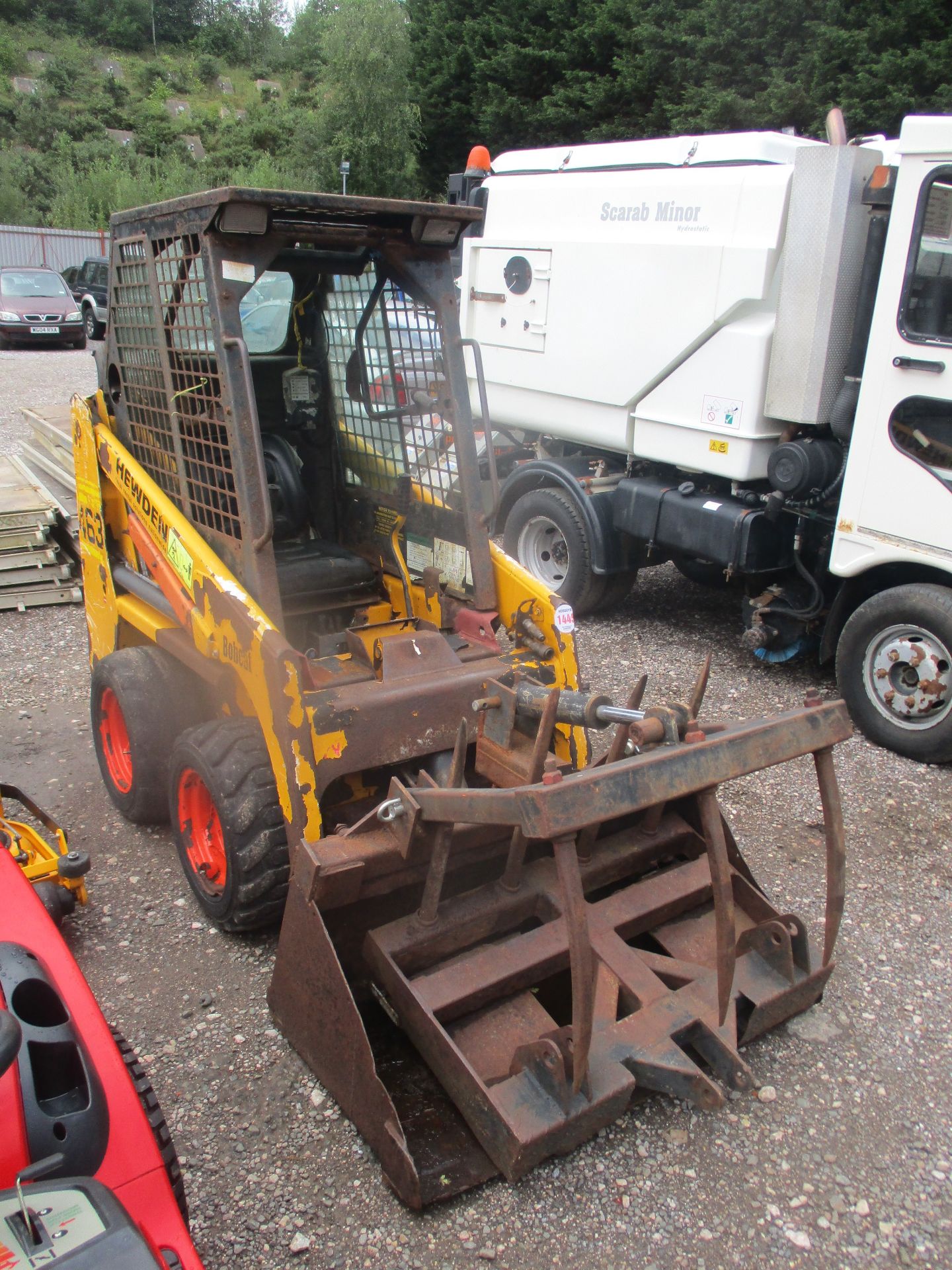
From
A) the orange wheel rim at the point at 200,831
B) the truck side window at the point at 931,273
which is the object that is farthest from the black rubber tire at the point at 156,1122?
the truck side window at the point at 931,273

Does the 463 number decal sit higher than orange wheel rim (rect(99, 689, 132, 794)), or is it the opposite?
the 463 number decal

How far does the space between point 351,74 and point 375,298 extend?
32.9 m

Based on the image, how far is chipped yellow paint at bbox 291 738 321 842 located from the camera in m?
2.93

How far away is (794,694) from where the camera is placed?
220 inches

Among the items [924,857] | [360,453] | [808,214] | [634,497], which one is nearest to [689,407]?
[634,497]

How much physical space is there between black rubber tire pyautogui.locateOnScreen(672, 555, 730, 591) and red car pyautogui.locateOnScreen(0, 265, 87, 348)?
16.2 metres

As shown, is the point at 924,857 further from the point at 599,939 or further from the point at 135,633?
the point at 135,633

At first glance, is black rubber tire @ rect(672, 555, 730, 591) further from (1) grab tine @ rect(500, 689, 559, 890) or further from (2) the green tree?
(2) the green tree

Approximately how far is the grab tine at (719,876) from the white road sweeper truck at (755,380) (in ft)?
7.20

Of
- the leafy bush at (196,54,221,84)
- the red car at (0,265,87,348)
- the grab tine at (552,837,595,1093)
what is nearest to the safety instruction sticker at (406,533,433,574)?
the grab tine at (552,837,595,1093)

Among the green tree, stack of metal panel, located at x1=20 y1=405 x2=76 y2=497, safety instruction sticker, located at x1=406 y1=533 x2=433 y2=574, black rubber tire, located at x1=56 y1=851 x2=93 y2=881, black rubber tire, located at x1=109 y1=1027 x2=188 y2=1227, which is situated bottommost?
black rubber tire, located at x1=56 y1=851 x2=93 y2=881

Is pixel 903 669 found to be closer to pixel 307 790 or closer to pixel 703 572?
pixel 703 572

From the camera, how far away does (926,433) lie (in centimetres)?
469

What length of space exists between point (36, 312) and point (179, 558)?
1798 centimetres
